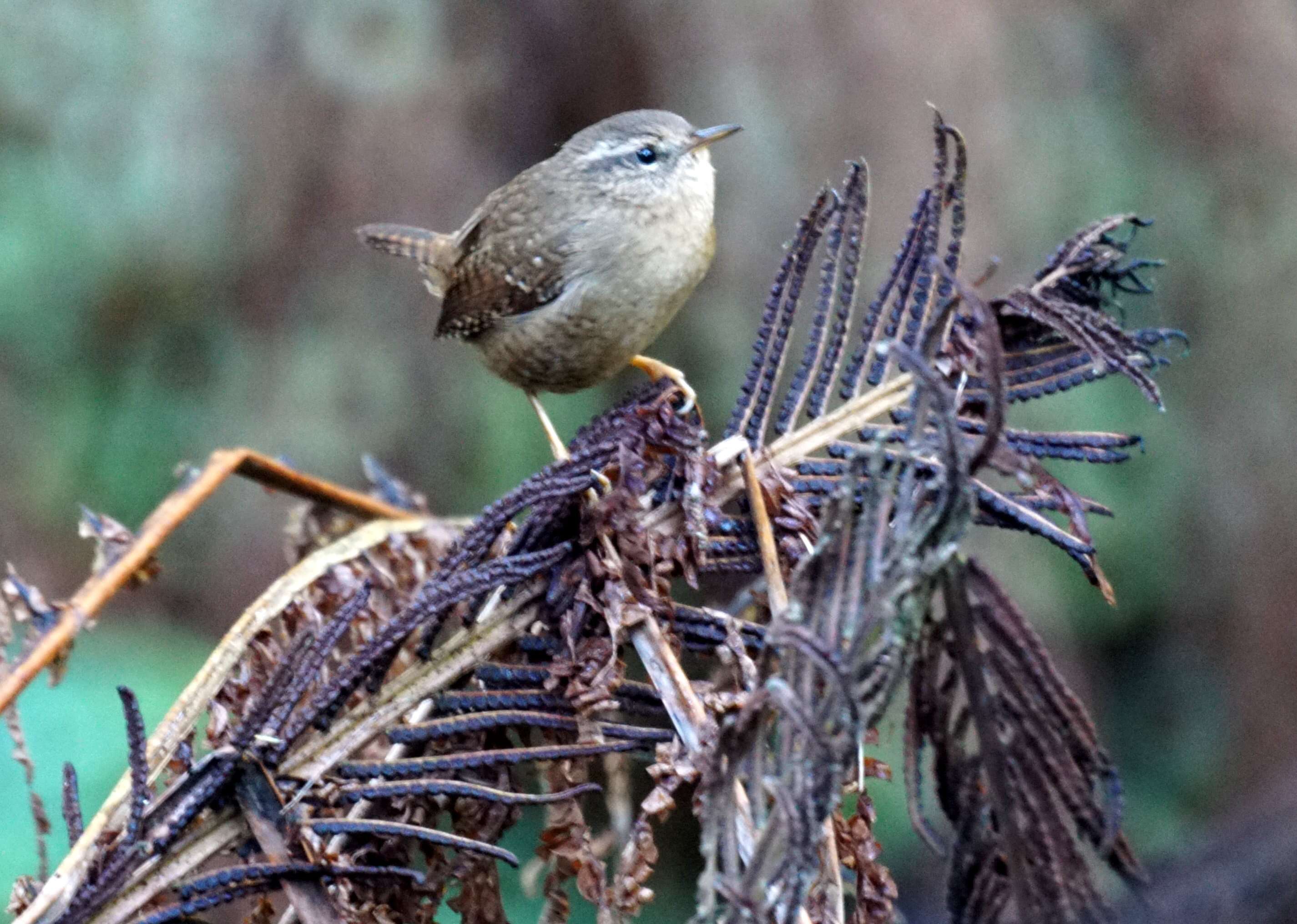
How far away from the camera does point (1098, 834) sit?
93 centimetres

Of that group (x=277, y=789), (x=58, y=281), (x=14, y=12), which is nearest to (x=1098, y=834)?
(x=277, y=789)

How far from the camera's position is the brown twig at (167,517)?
1.58m

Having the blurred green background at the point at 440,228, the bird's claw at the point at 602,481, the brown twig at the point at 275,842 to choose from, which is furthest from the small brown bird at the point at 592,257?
the brown twig at the point at 275,842

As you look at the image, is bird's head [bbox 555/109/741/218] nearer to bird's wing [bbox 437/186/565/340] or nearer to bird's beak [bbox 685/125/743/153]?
bird's beak [bbox 685/125/743/153]

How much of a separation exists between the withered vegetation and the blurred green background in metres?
2.64

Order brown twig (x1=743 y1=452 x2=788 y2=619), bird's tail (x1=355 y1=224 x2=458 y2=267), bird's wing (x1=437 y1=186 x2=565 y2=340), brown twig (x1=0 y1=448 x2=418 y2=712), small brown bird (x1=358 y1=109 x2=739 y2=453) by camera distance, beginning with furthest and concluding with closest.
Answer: bird's tail (x1=355 y1=224 x2=458 y2=267), bird's wing (x1=437 y1=186 x2=565 y2=340), small brown bird (x1=358 y1=109 x2=739 y2=453), brown twig (x1=0 y1=448 x2=418 y2=712), brown twig (x1=743 y1=452 x2=788 y2=619)

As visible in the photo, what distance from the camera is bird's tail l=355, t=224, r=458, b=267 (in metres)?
3.52

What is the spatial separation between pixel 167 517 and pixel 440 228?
267cm

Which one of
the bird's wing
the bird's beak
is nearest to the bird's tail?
the bird's wing

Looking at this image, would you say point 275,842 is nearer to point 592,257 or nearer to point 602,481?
point 602,481

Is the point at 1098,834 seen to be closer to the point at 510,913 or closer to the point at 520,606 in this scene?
the point at 520,606

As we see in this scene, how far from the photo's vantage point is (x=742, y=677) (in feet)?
4.09

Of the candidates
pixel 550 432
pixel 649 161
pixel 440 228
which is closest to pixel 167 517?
pixel 550 432

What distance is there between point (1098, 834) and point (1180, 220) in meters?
4.12
